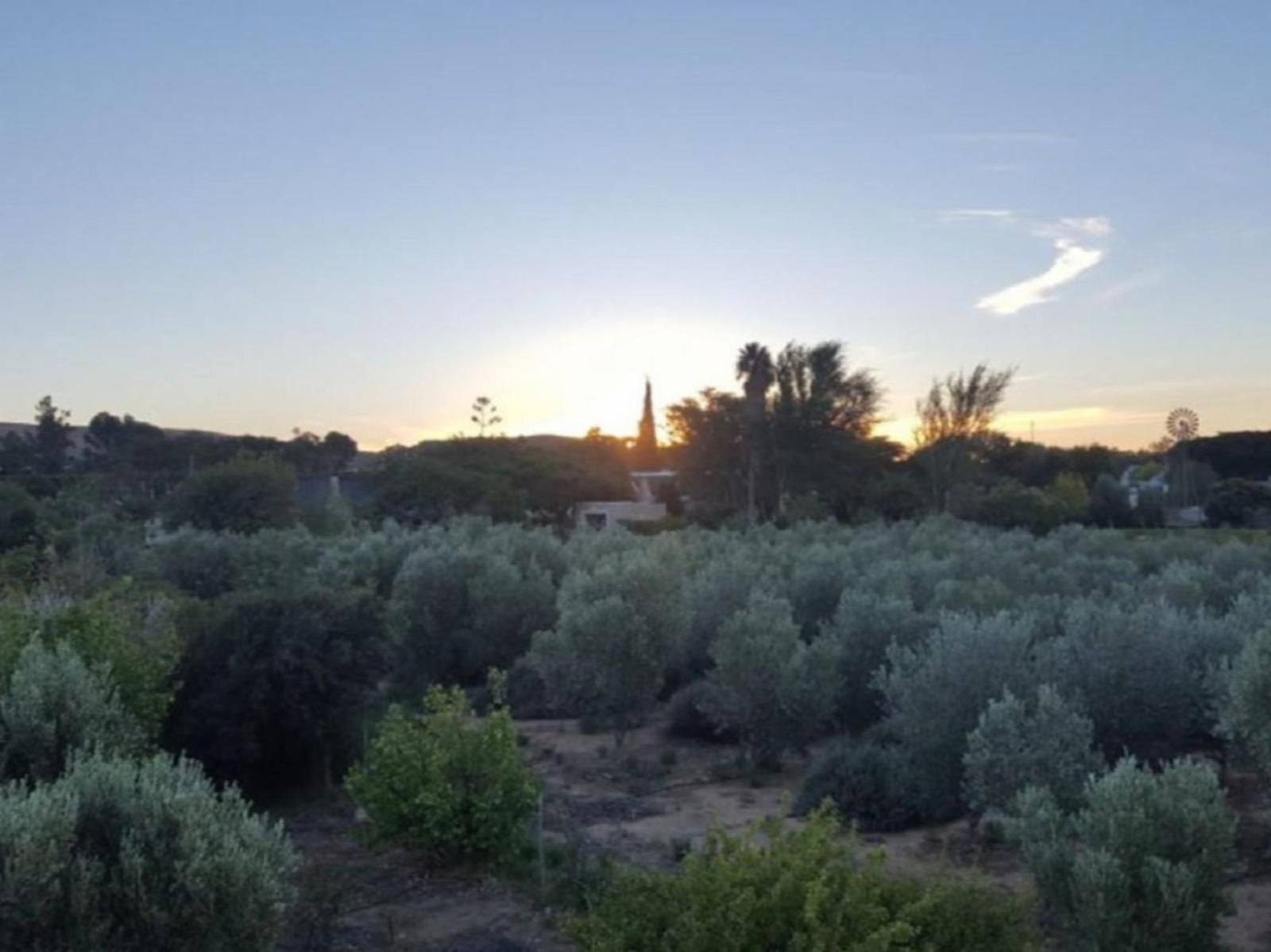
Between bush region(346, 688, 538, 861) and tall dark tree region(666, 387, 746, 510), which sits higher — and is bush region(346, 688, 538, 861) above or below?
below

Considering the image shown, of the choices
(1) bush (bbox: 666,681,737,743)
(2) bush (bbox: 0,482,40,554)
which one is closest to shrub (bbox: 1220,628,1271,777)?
(1) bush (bbox: 666,681,737,743)

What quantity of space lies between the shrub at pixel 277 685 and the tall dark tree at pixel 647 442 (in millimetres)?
66450

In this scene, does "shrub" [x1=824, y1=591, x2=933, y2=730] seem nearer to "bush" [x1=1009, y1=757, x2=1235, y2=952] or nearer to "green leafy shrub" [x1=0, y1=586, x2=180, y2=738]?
"bush" [x1=1009, y1=757, x2=1235, y2=952]

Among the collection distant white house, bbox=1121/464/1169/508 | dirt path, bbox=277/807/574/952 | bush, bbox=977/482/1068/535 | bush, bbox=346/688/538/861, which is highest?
distant white house, bbox=1121/464/1169/508

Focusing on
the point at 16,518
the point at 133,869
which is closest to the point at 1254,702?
the point at 133,869

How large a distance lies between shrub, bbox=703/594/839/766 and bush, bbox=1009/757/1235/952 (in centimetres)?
645

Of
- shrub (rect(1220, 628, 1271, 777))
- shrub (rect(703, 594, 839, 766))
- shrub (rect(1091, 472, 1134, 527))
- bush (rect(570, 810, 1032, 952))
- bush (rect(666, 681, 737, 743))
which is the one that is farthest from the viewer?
shrub (rect(1091, 472, 1134, 527))

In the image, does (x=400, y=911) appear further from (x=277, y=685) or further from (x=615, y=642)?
(x=615, y=642)

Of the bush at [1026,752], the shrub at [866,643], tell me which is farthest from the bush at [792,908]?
the shrub at [866,643]

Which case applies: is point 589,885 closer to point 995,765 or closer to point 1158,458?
Answer: point 995,765

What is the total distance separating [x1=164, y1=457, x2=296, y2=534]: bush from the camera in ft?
127

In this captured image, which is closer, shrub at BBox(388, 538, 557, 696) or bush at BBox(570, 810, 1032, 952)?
bush at BBox(570, 810, 1032, 952)

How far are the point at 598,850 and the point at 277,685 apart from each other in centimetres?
469

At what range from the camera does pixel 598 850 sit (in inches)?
428
